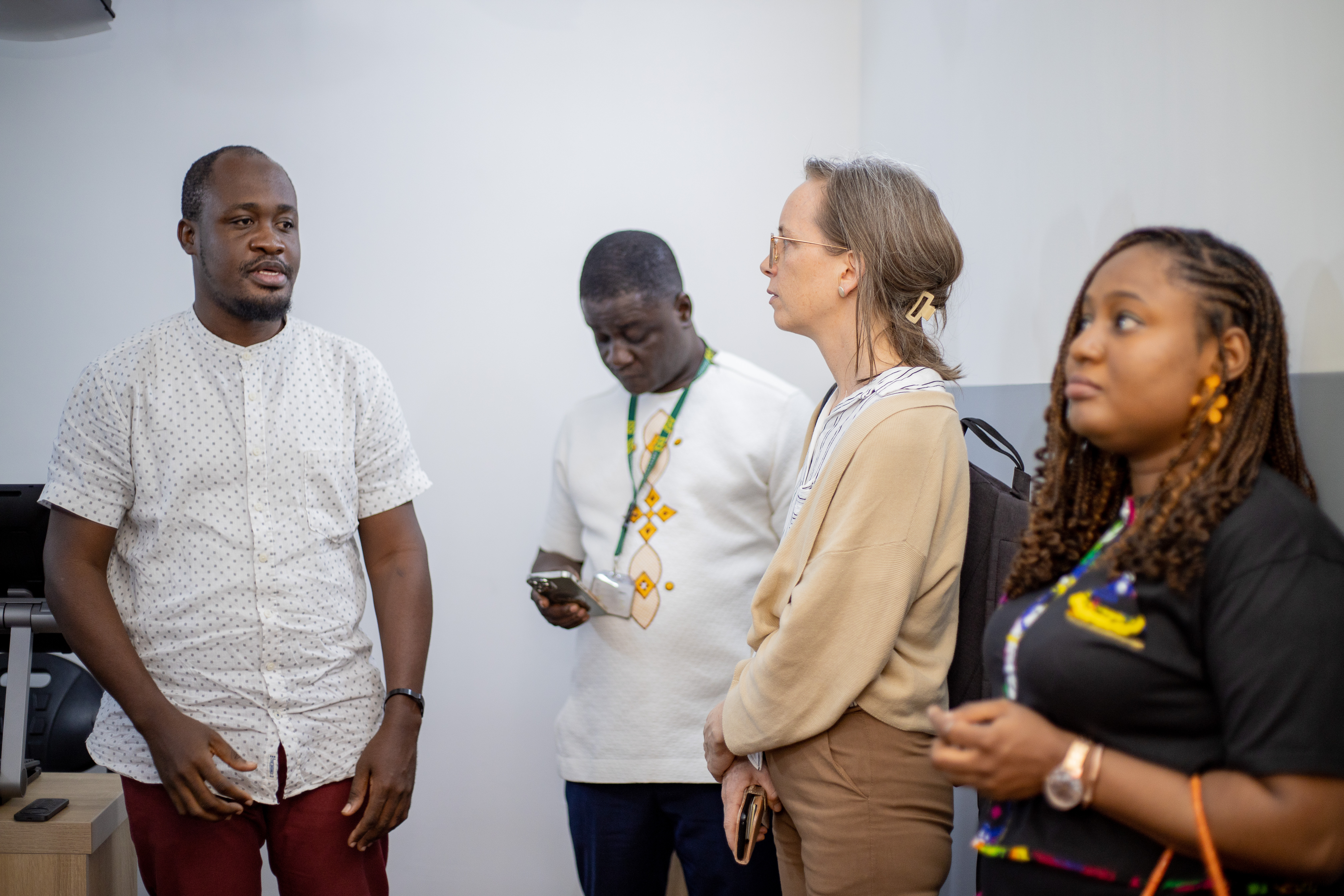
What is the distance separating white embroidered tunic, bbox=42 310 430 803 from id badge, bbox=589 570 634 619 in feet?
1.80

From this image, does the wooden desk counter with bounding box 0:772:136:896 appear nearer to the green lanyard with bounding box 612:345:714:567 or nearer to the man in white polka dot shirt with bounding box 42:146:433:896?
the man in white polka dot shirt with bounding box 42:146:433:896

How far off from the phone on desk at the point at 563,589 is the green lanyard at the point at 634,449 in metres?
0.12

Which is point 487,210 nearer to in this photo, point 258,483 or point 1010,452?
point 258,483

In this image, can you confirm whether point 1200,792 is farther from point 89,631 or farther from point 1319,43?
point 89,631

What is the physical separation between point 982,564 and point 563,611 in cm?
101

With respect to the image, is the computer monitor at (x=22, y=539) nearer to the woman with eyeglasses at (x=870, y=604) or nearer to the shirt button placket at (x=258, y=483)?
the shirt button placket at (x=258, y=483)

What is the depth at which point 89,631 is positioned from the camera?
1.72 metres

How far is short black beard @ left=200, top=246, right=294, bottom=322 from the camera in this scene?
1857mm

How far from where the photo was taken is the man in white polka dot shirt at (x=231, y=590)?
174 cm

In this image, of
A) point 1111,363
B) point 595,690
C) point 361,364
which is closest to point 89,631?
point 361,364

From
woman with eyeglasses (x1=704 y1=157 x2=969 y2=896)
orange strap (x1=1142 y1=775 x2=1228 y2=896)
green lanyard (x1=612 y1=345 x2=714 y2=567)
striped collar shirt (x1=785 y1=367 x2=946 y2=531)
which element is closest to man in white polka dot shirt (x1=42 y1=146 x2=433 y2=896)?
green lanyard (x1=612 y1=345 x2=714 y2=567)

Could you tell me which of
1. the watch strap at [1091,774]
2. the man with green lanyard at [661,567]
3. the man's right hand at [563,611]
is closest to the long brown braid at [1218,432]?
the watch strap at [1091,774]

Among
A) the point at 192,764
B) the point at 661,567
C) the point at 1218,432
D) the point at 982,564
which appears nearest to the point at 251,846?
the point at 192,764

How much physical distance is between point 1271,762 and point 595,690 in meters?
1.57
